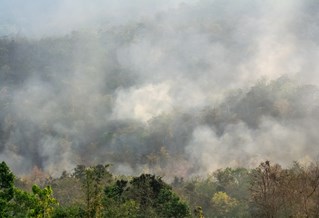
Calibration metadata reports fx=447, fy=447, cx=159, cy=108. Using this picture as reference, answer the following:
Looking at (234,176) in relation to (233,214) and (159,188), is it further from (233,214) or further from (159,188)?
(159,188)

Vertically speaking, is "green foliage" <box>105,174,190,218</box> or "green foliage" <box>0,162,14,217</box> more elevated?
"green foliage" <box>105,174,190,218</box>

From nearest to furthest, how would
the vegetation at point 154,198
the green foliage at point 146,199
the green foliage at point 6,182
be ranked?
the vegetation at point 154,198 < the green foliage at point 6,182 < the green foliage at point 146,199

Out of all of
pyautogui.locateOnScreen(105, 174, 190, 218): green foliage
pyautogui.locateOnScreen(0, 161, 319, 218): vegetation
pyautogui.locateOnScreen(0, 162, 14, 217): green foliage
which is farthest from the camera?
pyautogui.locateOnScreen(105, 174, 190, 218): green foliage

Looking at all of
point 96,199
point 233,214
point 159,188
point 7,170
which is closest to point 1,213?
point 7,170

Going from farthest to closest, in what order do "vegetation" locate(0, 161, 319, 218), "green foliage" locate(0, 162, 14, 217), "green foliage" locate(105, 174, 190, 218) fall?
"green foliage" locate(105, 174, 190, 218)
"green foliage" locate(0, 162, 14, 217)
"vegetation" locate(0, 161, 319, 218)

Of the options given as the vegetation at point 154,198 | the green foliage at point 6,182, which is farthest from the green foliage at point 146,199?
the green foliage at point 6,182

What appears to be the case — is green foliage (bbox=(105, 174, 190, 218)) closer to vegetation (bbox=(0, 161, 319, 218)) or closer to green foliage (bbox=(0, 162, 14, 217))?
vegetation (bbox=(0, 161, 319, 218))

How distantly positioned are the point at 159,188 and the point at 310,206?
1064 inches

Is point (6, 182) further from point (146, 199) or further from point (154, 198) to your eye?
point (154, 198)

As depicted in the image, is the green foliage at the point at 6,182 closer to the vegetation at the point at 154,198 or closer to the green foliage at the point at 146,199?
the vegetation at the point at 154,198

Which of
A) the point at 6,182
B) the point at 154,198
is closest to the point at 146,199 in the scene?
the point at 154,198

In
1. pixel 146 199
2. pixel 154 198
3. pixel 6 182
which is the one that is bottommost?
pixel 6 182

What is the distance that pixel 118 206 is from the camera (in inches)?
2820

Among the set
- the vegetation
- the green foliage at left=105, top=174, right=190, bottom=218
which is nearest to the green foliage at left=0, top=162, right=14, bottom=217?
the vegetation
